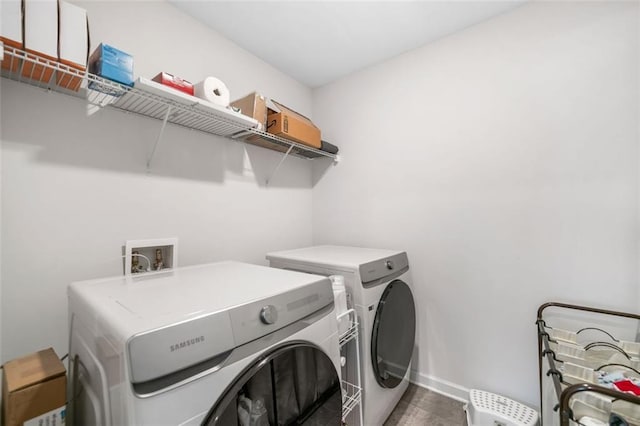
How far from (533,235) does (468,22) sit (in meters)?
1.45

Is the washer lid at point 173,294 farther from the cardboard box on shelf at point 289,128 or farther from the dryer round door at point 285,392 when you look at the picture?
the cardboard box on shelf at point 289,128

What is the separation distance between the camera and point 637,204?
1.29 m

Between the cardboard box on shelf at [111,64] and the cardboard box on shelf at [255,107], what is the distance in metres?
0.65

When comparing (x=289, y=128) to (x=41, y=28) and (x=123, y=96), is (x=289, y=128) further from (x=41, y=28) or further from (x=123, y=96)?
(x=41, y=28)

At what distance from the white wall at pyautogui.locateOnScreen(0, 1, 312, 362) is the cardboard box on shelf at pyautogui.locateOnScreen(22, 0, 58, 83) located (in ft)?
1.11

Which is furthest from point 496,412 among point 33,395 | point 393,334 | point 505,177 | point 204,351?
point 33,395

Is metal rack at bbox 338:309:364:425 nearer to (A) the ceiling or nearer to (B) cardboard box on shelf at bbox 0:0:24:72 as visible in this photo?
(B) cardboard box on shelf at bbox 0:0:24:72

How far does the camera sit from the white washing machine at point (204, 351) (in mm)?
555

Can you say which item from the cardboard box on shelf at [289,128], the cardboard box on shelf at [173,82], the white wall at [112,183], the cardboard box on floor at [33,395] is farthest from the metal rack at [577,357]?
the cardboard box on shelf at [173,82]

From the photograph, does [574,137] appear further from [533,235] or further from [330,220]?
[330,220]

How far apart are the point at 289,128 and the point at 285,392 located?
58.8 inches

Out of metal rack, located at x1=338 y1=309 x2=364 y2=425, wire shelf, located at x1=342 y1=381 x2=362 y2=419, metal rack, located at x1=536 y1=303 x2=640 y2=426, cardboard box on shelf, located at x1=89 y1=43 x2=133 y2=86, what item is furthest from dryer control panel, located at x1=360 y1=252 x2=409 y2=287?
cardboard box on shelf, located at x1=89 y1=43 x2=133 y2=86

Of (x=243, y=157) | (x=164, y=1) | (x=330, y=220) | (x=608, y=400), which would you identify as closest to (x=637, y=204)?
(x=608, y=400)

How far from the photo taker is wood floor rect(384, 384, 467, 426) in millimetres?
1580
